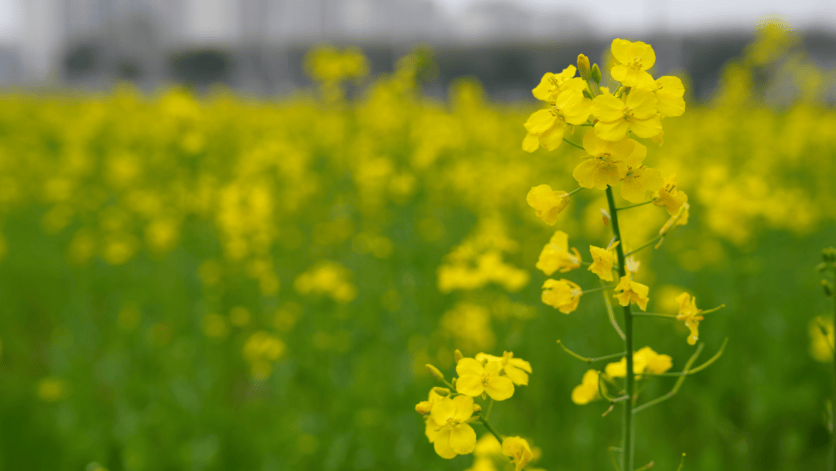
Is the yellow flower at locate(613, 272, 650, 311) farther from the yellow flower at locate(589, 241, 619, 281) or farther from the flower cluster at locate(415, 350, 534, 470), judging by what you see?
the flower cluster at locate(415, 350, 534, 470)

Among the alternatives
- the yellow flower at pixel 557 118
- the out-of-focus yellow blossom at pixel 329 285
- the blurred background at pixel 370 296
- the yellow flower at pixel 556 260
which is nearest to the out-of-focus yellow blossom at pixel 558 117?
the yellow flower at pixel 557 118

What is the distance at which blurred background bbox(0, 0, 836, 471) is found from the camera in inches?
75.3

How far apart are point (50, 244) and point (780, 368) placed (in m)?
4.73

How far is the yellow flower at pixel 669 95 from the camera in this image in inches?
23.8

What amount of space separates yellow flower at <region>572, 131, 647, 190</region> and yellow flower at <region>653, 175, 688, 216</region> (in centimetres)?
8

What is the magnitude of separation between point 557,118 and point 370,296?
2099 millimetres

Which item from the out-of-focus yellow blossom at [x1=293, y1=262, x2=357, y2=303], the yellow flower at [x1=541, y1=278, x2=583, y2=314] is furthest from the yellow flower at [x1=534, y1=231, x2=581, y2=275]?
the out-of-focus yellow blossom at [x1=293, y1=262, x2=357, y2=303]

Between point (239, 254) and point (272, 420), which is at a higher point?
point (239, 254)

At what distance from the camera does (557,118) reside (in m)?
0.64

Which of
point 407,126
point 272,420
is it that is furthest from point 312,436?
point 407,126

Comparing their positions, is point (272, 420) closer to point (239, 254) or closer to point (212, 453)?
point (212, 453)

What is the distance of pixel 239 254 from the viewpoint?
2.67 meters

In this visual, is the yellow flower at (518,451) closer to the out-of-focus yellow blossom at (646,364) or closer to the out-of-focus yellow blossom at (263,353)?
the out-of-focus yellow blossom at (646,364)

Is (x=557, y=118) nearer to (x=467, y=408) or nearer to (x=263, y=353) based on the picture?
(x=467, y=408)
